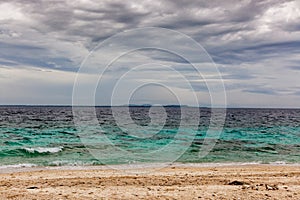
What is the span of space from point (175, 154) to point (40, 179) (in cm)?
1203

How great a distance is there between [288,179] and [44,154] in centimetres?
1431

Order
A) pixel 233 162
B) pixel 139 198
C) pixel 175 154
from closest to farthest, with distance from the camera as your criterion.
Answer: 1. pixel 139 198
2. pixel 233 162
3. pixel 175 154

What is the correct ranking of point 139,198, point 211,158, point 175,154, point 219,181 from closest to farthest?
point 139,198, point 219,181, point 211,158, point 175,154

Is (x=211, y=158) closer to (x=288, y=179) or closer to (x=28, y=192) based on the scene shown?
(x=288, y=179)

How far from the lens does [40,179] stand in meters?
12.2

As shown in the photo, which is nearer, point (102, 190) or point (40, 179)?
point (102, 190)

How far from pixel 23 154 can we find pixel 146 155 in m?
7.44

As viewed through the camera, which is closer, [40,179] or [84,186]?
[84,186]

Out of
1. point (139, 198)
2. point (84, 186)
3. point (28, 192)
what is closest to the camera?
point (139, 198)

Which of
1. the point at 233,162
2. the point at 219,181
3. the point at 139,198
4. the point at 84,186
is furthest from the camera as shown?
the point at 233,162

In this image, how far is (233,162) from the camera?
1930 cm

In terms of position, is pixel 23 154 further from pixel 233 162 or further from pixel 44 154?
pixel 233 162

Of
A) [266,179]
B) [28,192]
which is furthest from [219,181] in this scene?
[28,192]

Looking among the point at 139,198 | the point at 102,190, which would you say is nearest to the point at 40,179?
the point at 102,190
